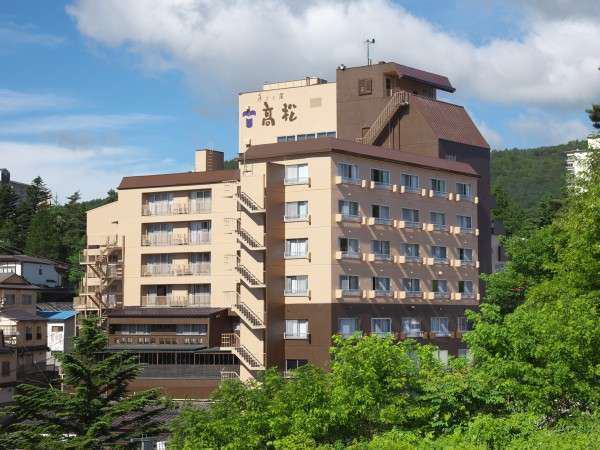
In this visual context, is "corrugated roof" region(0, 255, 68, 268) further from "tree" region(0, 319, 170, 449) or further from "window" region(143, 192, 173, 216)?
"tree" region(0, 319, 170, 449)

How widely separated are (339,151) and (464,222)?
16.9m

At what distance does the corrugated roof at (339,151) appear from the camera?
243 ft

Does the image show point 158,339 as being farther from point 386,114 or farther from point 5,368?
point 386,114

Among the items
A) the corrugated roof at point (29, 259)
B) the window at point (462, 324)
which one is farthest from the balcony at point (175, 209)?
the corrugated roof at point (29, 259)

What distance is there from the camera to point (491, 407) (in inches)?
1475

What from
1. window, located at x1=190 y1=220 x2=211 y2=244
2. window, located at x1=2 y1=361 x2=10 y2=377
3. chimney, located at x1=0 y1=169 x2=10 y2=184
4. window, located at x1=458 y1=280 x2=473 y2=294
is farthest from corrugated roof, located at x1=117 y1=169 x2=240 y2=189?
chimney, located at x1=0 y1=169 x2=10 y2=184

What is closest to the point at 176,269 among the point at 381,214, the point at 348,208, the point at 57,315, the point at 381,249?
the point at 348,208

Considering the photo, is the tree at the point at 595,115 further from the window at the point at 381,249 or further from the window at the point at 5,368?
the window at the point at 5,368

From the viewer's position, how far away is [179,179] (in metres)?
81.7

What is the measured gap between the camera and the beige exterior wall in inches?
3499

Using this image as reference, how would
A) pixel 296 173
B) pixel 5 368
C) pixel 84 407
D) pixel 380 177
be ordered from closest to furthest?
1. pixel 84 407
2. pixel 296 173
3. pixel 380 177
4. pixel 5 368

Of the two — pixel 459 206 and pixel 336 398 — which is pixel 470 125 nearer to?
pixel 459 206

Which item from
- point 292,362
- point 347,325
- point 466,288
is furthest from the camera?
point 466,288

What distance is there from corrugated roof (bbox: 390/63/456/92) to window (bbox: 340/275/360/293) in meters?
21.6
